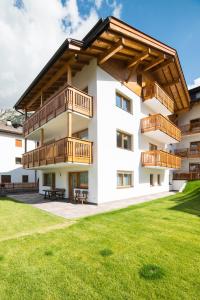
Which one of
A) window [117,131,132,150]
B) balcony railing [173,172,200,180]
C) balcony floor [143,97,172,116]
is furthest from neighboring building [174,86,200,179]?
window [117,131,132,150]

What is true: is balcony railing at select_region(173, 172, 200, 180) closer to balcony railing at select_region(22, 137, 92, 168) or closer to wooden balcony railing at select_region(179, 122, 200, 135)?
wooden balcony railing at select_region(179, 122, 200, 135)

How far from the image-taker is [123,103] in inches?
573

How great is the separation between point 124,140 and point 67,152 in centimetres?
572

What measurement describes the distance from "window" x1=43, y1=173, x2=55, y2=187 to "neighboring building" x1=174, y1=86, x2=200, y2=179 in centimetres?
1615

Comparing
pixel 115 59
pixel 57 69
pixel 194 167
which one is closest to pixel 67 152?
pixel 57 69

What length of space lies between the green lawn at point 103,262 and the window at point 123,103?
957 cm

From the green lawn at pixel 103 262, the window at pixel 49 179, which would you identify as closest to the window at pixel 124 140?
the window at pixel 49 179

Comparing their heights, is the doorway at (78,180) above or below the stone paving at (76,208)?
above

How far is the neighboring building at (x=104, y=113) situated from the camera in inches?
427

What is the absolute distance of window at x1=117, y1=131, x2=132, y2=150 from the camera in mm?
13805

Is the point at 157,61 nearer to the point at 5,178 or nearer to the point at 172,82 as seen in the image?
the point at 172,82

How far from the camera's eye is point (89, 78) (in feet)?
41.3

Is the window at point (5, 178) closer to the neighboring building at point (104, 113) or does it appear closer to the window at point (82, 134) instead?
the neighboring building at point (104, 113)

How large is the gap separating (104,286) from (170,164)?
16.2 metres
